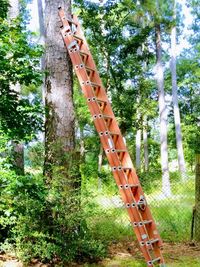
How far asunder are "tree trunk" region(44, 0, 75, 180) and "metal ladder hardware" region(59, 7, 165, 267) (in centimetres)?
15

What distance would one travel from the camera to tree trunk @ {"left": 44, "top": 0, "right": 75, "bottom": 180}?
17.3 ft

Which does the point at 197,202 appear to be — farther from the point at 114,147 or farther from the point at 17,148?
the point at 17,148

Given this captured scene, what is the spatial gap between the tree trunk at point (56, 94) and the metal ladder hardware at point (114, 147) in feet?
0.50

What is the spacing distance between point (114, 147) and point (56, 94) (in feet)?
4.25

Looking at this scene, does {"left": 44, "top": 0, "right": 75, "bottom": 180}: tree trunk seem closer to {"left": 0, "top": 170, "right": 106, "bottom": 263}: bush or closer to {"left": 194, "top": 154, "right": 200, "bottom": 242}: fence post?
{"left": 0, "top": 170, "right": 106, "bottom": 263}: bush

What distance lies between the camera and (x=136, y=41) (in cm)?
1458

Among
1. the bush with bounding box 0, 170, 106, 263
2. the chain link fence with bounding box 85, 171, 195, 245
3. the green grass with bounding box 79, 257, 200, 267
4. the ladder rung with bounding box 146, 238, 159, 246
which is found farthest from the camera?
the chain link fence with bounding box 85, 171, 195, 245

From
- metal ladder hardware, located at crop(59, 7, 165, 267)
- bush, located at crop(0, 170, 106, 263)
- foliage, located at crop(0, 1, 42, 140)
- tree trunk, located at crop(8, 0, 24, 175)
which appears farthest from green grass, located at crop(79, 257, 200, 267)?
foliage, located at crop(0, 1, 42, 140)

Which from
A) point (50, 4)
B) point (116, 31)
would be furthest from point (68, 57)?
point (116, 31)

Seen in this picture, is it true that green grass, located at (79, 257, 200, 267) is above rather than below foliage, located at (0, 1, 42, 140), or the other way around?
below

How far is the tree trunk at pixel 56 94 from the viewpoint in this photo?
5.27 metres

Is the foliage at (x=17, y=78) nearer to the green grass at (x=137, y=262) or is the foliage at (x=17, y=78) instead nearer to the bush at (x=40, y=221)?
the bush at (x=40, y=221)

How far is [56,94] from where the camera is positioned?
5430 millimetres

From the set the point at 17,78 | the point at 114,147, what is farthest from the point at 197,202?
the point at 17,78
